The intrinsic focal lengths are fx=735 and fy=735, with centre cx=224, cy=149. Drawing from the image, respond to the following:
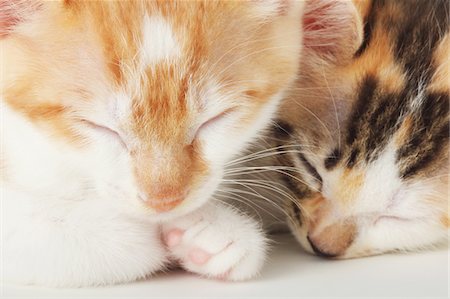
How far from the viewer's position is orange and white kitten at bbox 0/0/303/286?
93 cm

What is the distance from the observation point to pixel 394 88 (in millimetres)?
1143

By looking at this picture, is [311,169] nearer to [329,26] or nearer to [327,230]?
[327,230]

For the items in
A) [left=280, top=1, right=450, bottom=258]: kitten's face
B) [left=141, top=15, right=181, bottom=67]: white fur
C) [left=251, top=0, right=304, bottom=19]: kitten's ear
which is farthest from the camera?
[left=280, top=1, right=450, bottom=258]: kitten's face

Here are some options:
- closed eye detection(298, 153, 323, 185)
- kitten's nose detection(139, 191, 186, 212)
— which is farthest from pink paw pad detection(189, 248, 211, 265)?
closed eye detection(298, 153, 323, 185)

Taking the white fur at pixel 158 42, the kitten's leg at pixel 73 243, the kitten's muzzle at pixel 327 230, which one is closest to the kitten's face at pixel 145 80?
the white fur at pixel 158 42

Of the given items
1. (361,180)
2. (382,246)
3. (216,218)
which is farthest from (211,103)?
(382,246)

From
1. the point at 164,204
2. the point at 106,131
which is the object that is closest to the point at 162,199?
the point at 164,204

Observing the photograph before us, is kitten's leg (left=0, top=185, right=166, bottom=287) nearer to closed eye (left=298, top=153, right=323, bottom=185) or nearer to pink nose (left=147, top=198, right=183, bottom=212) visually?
pink nose (left=147, top=198, right=183, bottom=212)

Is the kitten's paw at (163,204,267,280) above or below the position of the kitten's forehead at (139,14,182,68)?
below

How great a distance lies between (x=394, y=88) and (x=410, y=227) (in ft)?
0.74

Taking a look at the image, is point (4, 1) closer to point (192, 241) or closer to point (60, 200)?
point (60, 200)

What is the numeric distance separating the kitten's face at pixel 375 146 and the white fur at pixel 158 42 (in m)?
0.32

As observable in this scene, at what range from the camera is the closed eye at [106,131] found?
94 cm

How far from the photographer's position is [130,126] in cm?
92
